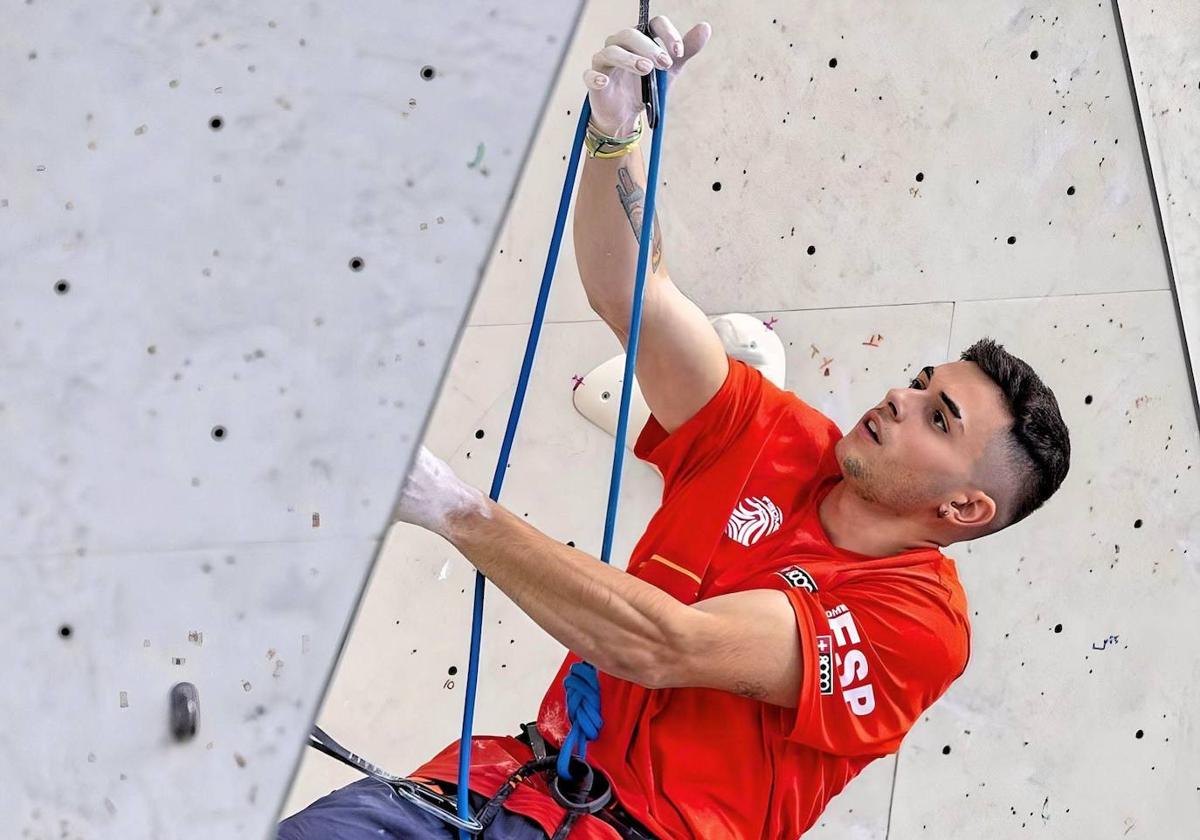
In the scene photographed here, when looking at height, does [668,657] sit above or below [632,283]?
below

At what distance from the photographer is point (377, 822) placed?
1443 millimetres

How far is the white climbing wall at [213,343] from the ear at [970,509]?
81 cm

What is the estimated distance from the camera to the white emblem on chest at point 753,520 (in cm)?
163

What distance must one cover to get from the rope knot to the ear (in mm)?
474

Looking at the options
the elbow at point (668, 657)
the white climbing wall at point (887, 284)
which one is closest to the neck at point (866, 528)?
the elbow at point (668, 657)

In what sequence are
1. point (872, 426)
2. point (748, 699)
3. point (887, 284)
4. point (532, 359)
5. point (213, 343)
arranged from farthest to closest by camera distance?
point (887, 284) → point (872, 426) → point (748, 699) → point (532, 359) → point (213, 343)

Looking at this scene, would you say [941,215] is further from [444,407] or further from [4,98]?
[4,98]

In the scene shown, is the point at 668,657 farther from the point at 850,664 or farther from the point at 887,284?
the point at 887,284

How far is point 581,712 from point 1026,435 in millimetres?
639

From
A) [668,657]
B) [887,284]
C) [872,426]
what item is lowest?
[668,657]

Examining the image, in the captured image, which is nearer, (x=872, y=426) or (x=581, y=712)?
(x=581, y=712)

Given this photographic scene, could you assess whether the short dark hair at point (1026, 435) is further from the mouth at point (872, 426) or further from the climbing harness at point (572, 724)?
the climbing harness at point (572, 724)

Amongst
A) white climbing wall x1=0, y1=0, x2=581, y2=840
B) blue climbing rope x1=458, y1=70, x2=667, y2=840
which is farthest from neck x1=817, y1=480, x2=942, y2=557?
white climbing wall x1=0, y1=0, x2=581, y2=840

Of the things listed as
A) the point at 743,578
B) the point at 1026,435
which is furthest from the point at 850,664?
the point at 1026,435
